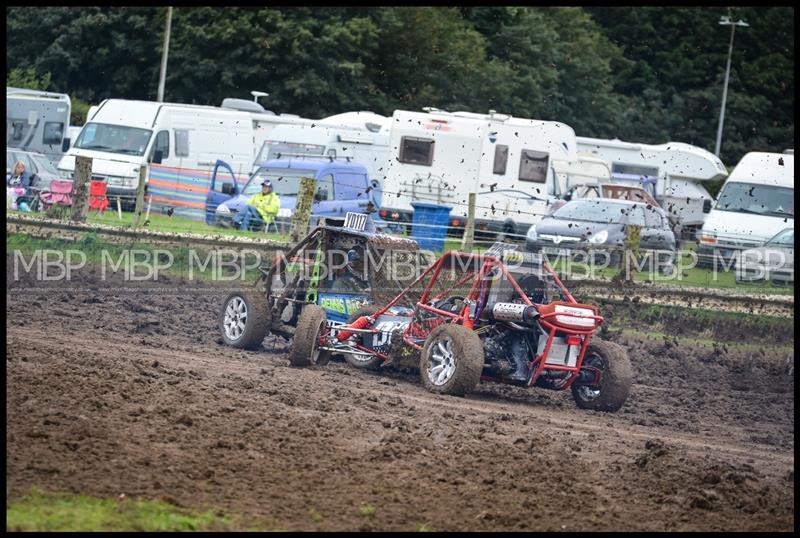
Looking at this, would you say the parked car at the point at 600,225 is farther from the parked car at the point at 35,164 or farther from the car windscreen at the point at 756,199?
the parked car at the point at 35,164

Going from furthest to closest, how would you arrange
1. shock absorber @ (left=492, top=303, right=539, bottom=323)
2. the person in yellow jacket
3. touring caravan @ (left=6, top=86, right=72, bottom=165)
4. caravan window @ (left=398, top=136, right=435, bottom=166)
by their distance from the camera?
1. touring caravan @ (left=6, top=86, right=72, bottom=165)
2. caravan window @ (left=398, top=136, right=435, bottom=166)
3. the person in yellow jacket
4. shock absorber @ (left=492, top=303, right=539, bottom=323)

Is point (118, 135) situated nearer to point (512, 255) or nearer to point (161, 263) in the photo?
point (161, 263)

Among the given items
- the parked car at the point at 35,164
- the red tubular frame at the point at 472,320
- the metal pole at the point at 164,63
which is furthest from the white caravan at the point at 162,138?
the red tubular frame at the point at 472,320

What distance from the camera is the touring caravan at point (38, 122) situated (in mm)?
33781

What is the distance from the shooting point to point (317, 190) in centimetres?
2400

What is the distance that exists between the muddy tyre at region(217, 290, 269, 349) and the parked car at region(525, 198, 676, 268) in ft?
25.1

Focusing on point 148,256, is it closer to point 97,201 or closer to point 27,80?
point 97,201

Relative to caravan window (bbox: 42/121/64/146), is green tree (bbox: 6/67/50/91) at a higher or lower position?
higher

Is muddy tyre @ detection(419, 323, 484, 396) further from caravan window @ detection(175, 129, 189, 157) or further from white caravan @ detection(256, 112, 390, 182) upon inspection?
caravan window @ detection(175, 129, 189, 157)

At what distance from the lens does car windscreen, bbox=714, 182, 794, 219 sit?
977 inches

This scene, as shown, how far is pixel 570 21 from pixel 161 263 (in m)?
40.0

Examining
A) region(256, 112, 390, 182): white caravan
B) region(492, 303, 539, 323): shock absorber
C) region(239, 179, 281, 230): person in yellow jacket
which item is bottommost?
region(492, 303, 539, 323): shock absorber

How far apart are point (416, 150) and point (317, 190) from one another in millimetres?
5047

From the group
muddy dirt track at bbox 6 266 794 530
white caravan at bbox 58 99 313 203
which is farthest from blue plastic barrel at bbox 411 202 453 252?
muddy dirt track at bbox 6 266 794 530
